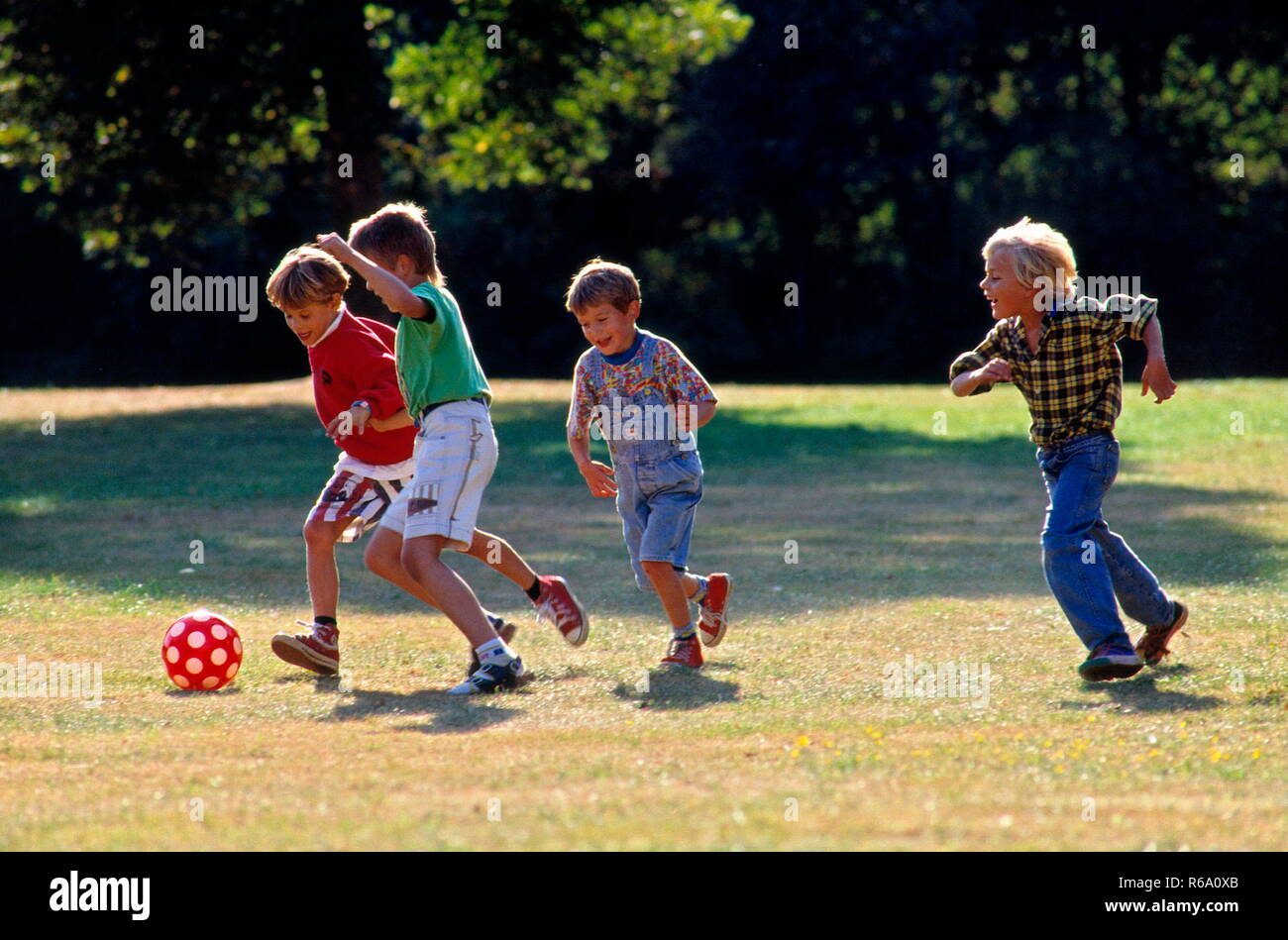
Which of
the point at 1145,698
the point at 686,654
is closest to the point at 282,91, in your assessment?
the point at 686,654

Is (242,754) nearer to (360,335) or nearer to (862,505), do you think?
(360,335)

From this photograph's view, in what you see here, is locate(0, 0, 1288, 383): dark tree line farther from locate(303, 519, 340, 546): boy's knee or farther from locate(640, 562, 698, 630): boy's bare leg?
locate(640, 562, 698, 630): boy's bare leg

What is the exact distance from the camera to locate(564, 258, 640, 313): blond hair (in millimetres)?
6539

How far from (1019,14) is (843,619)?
35808 mm

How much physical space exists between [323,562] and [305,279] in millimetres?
1243

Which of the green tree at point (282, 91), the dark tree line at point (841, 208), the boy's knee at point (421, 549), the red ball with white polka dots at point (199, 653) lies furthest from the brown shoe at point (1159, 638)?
the dark tree line at point (841, 208)

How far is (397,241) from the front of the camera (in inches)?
247

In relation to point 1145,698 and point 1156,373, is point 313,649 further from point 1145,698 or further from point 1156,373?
point 1156,373

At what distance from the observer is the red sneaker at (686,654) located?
21.9 feet

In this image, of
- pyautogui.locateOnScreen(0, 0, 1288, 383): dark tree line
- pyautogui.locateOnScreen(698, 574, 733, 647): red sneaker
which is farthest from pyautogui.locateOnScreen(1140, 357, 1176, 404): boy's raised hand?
pyautogui.locateOnScreen(0, 0, 1288, 383): dark tree line

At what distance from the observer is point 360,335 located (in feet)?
21.5

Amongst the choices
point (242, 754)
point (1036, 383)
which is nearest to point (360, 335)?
point (242, 754)

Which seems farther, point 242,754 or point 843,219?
point 843,219

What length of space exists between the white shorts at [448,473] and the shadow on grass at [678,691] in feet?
3.16
